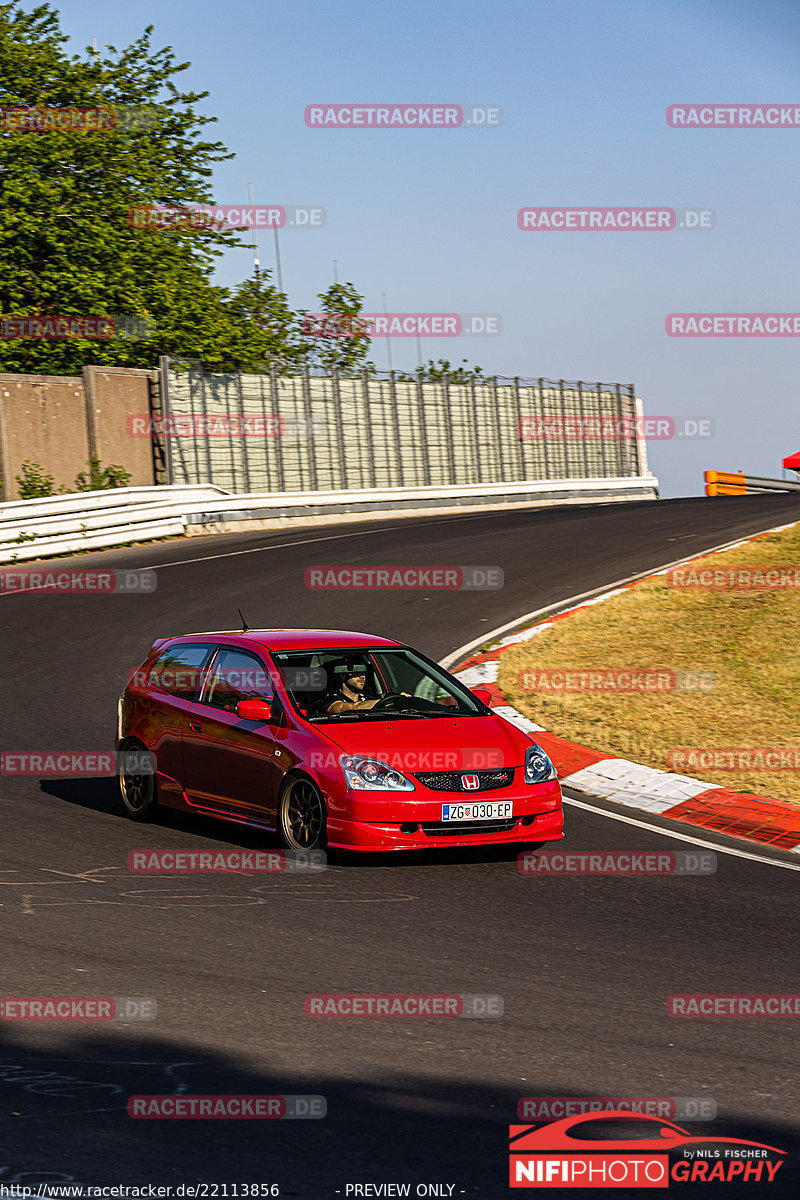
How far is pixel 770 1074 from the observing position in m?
5.44

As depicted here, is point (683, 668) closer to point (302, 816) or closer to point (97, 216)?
point (302, 816)

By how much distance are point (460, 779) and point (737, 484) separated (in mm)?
36207

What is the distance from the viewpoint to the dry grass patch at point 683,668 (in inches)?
503

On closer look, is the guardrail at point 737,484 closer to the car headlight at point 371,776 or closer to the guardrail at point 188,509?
the guardrail at point 188,509

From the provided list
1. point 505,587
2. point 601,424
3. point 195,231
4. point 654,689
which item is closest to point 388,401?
point 195,231

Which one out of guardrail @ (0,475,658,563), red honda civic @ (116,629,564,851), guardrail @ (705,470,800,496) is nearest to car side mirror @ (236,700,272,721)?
red honda civic @ (116,629,564,851)

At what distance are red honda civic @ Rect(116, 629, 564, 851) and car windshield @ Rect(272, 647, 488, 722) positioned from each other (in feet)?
0.04

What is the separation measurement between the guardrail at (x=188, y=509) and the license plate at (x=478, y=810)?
17496 mm

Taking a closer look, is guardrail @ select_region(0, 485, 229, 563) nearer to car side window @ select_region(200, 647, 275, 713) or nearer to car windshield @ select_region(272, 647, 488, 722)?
car side window @ select_region(200, 647, 275, 713)

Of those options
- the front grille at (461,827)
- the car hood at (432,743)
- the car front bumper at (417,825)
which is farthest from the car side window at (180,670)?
the front grille at (461,827)

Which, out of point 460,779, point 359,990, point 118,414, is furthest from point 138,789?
point 118,414

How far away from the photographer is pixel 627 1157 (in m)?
4.64

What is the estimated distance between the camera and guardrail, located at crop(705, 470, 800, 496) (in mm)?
43562

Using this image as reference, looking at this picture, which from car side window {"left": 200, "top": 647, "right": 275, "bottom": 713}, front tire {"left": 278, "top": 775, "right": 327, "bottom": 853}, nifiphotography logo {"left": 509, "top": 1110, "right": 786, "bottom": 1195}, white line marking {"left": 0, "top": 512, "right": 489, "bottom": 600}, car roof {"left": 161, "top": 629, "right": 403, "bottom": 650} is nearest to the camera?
nifiphotography logo {"left": 509, "top": 1110, "right": 786, "bottom": 1195}
